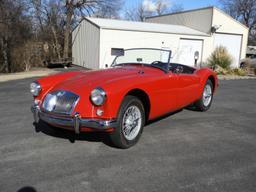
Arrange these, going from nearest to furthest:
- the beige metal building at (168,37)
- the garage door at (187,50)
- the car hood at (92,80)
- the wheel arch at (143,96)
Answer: the car hood at (92,80) < the wheel arch at (143,96) < the beige metal building at (168,37) < the garage door at (187,50)

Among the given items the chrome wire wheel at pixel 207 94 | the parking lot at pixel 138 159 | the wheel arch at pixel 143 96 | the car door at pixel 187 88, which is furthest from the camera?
the chrome wire wheel at pixel 207 94

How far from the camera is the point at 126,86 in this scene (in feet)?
13.7

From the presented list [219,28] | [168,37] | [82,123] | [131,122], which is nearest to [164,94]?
[131,122]

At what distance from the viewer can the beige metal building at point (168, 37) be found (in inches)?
705

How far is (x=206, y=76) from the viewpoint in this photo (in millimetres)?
6676

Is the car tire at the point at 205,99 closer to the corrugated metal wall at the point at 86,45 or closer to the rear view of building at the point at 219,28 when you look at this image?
the corrugated metal wall at the point at 86,45

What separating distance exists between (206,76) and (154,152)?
3.13 m

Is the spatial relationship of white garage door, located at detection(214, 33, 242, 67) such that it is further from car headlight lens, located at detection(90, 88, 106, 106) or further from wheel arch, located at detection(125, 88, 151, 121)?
car headlight lens, located at detection(90, 88, 106, 106)

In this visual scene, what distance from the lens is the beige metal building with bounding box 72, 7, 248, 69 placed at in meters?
17.9

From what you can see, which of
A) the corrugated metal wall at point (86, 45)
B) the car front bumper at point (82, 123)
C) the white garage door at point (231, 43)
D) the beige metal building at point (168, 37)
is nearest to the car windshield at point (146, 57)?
the car front bumper at point (82, 123)

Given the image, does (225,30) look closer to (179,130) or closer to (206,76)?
(206,76)

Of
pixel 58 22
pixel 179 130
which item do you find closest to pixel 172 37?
pixel 58 22

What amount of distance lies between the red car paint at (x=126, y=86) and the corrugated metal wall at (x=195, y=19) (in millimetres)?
17741

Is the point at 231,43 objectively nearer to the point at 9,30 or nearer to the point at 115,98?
the point at 9,30
